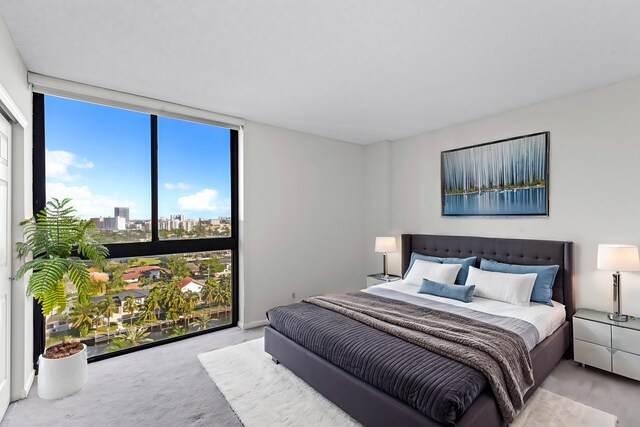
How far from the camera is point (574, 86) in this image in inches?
116

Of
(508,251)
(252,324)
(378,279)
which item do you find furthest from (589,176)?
(252,324)

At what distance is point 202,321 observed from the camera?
12.5ft

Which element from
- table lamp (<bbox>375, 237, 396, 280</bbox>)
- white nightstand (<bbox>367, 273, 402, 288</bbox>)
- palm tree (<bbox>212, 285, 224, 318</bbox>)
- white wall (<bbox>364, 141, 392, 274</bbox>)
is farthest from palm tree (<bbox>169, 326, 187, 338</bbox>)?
white wall (<bbox>364, 141, 392, 274</bbox>)

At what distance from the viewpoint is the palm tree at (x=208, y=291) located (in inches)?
150

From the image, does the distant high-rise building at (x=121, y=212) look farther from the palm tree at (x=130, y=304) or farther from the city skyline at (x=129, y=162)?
the palm tree at (x=130, y=304)

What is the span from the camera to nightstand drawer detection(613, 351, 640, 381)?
250cm

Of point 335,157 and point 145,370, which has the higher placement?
point 335,157

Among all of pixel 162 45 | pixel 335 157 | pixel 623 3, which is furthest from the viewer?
pixel 335 157

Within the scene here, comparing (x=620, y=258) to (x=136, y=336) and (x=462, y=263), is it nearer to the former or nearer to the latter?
(x=462, y=263)

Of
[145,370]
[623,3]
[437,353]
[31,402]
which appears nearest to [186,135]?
[145,370]

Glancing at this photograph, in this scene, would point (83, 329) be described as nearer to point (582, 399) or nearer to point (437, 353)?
point (437, 353)

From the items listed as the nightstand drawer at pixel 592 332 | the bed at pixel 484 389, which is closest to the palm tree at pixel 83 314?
the bed at pixel 484 389

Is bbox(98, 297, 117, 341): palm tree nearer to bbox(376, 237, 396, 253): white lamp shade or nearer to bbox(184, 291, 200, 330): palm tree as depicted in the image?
bbox(184, 291, 200, 330): palm tree

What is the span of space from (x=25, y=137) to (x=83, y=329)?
72.7 inches
